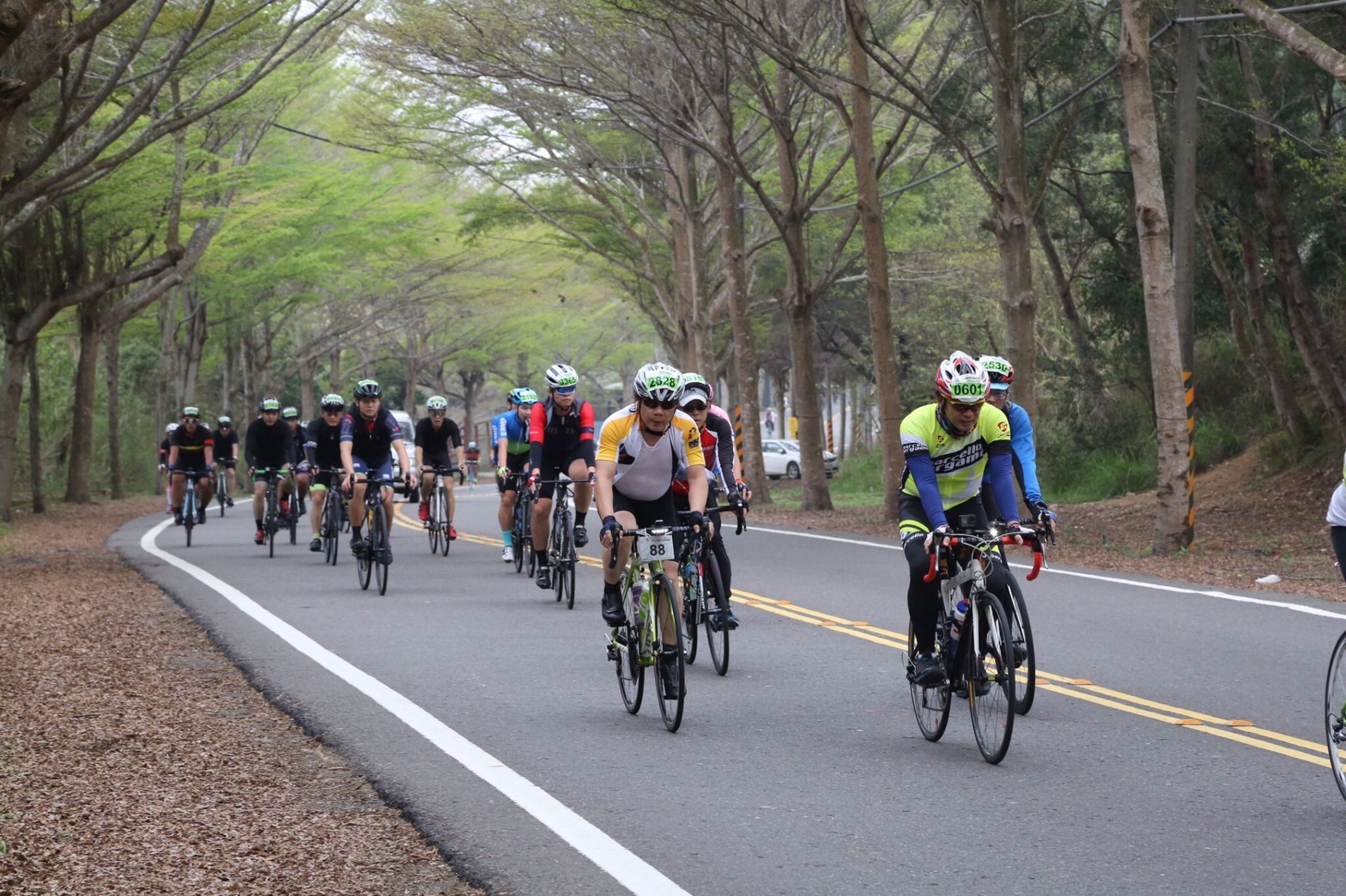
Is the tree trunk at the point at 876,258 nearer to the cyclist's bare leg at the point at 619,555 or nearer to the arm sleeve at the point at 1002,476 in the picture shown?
the cyclist's bare leg at the point at 619,555

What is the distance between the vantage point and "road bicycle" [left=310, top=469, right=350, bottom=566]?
1922 centimetres

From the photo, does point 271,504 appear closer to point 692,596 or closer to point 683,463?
point 692,596

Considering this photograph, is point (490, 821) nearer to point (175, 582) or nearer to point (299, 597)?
point (299, 597)

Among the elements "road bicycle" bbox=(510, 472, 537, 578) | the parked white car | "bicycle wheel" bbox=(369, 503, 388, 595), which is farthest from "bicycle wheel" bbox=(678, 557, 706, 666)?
the parked white car

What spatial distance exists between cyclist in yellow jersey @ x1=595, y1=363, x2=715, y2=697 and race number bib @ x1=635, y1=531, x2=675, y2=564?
0.60 feet

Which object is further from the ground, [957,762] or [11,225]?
[11,225]

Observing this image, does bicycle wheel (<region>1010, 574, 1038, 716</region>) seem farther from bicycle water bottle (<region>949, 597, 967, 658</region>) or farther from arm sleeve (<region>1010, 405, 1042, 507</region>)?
arm sleeve (<region>1010, 405, 1042, 507</region>)

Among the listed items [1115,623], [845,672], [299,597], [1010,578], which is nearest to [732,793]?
[1010,578]

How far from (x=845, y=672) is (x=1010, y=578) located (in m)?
3.09

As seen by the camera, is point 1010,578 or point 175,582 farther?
point 175,582

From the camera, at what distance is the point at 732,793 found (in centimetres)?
720

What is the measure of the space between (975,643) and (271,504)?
1472 centimetres

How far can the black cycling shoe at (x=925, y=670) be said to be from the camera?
8070 millimetres

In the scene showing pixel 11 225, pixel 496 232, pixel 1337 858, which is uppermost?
pixel 496 232
